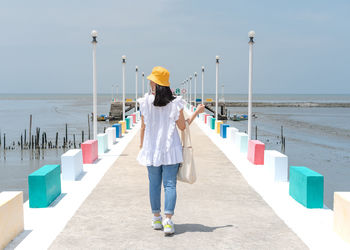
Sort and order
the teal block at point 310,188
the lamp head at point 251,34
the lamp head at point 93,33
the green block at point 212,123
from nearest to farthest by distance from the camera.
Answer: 1. the teal block at point 310,188
2. the lamp head at point 93,33
3. the lamp head at point 251,34
4. the green block at point 212,123

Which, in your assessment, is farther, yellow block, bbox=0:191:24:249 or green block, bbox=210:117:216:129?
green block, bbox=210:117:216:129

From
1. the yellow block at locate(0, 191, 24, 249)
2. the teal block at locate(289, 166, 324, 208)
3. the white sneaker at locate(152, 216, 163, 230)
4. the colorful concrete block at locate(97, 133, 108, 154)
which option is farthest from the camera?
the colorful concrete block at locate(97, 133, 108, 154)

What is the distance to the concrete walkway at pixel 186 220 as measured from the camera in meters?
5.27

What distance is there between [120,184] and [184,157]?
12.7ft

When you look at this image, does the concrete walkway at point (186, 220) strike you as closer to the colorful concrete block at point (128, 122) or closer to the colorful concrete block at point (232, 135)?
the colorful concrete block at point (232, 135)

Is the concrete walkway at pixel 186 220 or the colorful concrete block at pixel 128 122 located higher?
the colorful concrete block at pixel 128 122

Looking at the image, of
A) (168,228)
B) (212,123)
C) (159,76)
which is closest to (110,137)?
(212,123)

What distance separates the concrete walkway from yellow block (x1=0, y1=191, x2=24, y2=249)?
558 mm

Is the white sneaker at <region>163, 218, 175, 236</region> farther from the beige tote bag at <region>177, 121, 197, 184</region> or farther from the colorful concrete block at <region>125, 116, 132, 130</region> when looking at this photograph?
the colorful concrete block at <region>125, 116, 132, 130</region>

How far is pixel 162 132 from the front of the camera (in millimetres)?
5320

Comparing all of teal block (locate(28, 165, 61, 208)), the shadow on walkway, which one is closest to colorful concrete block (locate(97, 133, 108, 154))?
teal block (locate(28, 165, 61, 208))

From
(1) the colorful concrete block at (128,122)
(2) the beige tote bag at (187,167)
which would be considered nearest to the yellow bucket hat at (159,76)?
(2) the beige tote bag at (187,167)

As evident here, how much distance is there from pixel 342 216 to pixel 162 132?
2498 mm

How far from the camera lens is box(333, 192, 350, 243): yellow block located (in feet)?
17.4
